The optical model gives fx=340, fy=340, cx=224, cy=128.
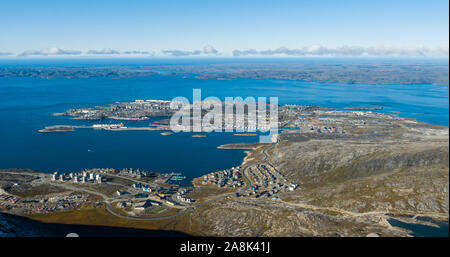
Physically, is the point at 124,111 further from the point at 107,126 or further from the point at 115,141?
the point at 115,141

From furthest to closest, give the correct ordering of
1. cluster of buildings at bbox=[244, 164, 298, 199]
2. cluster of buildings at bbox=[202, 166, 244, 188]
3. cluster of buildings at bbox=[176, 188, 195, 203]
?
cluster of buildings at bbox=[202, 166, 244, 188]
cluster of buildings at bbox=[244, 164, 298, 199]
cluster of buildings at bbox=[176, 188, 195, 203]

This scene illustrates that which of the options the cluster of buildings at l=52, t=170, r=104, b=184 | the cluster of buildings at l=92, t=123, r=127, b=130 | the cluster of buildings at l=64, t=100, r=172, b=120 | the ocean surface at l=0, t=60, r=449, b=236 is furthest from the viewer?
the cluster of buildings at l=64, t=100, r=172, b=120

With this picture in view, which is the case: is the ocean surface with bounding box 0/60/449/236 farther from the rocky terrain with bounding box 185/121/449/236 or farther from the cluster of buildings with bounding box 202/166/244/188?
the rocky terrain with bounding box 185/121/449/236

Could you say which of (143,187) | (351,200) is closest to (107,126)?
(143,187)

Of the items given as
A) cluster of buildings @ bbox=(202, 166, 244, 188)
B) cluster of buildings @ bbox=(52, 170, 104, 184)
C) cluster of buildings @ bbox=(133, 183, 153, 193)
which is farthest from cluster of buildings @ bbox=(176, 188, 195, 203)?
cluster of buildings @ bbox=(52, 170, 104, 184)

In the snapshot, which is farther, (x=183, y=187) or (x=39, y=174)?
(x=39, y=174)

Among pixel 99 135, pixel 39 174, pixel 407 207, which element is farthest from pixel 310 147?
pixel 99 135

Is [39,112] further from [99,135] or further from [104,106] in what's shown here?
[99,135]

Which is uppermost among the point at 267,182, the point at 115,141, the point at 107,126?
the point at 107,126

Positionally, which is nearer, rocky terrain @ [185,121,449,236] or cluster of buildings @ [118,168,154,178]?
rocky terrain @ [185,121,449,236]
